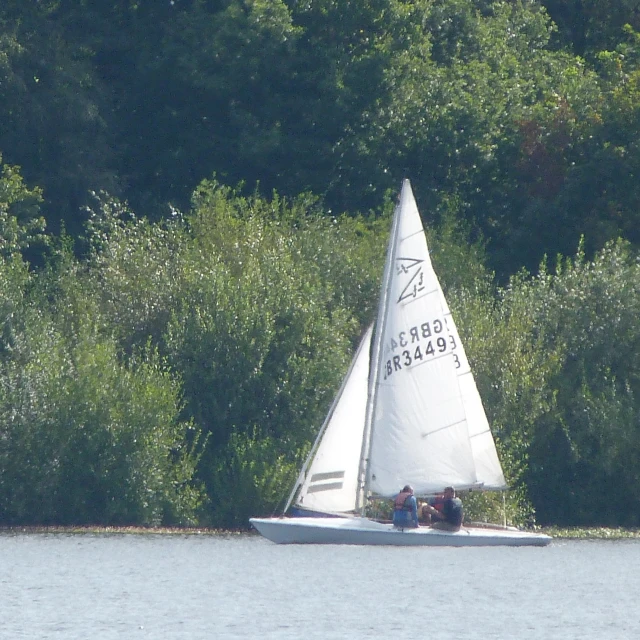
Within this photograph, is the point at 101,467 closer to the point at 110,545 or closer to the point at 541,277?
the point at 110,545

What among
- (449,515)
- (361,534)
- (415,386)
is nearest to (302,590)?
(361,534)

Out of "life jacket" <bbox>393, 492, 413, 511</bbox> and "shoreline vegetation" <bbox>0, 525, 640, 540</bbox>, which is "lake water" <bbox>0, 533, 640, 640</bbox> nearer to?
"shoreline vegetation" <bbox>0, 525, 640, 540</bbox>

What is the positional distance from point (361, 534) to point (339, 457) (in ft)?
7.01

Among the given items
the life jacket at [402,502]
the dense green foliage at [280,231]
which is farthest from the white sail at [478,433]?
the dense green foliage at [280,231]

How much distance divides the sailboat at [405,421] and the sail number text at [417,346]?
21 mm

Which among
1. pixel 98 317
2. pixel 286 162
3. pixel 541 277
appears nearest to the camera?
pixel 98 317

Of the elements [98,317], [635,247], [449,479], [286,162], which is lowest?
[449,479]

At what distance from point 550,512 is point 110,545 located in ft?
42.1

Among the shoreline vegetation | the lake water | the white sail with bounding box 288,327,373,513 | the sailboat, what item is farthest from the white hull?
the shoreline vegetation

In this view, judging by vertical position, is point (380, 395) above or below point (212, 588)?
above

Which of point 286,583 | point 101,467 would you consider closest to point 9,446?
point 101,467

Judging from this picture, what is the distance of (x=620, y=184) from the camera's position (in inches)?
1905

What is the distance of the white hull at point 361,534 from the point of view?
3238 cm

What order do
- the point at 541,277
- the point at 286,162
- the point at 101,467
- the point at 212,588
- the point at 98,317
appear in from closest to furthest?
the point at 212,588
the point at 101,467
the point at 98,317
the point at 541,277
the point at 286,162
